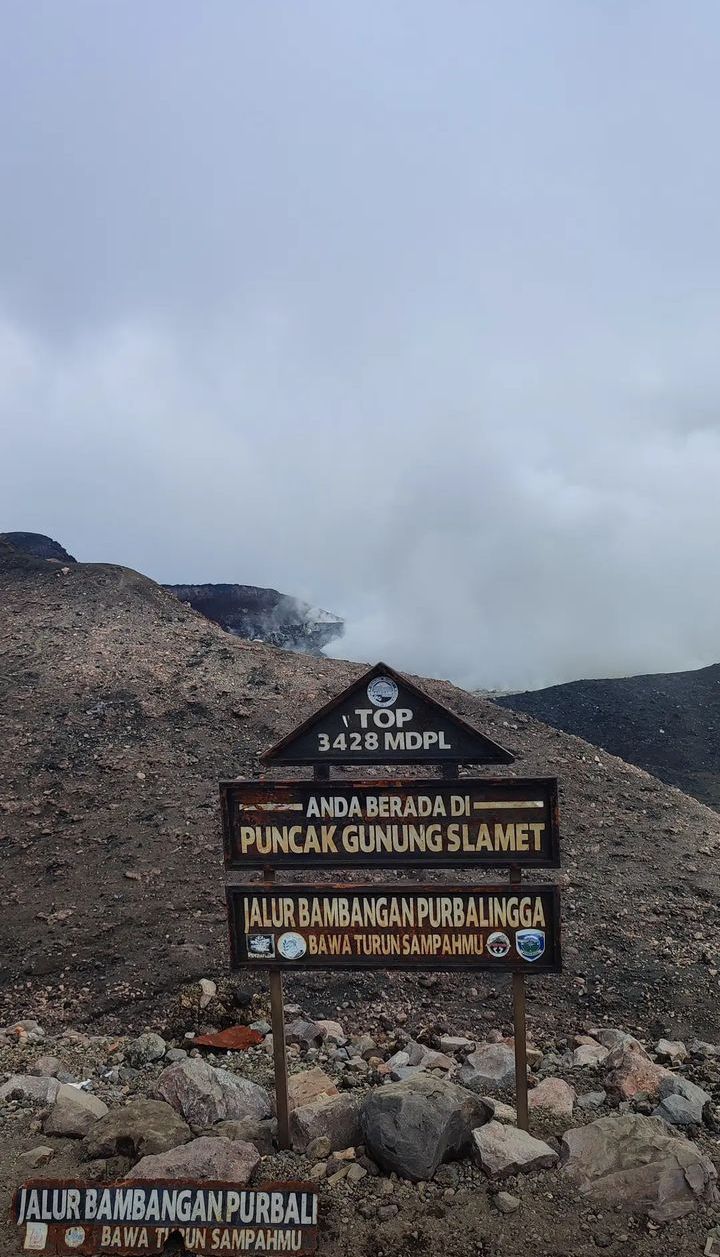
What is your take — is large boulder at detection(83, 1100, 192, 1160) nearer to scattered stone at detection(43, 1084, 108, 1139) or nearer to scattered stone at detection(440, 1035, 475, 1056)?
scattered stone at detection(43, 1084, 108, 1139)

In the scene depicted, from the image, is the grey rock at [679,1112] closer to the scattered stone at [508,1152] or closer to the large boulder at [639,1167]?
the large boulder at [639,1167]

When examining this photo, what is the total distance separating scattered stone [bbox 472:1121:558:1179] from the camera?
6719mm

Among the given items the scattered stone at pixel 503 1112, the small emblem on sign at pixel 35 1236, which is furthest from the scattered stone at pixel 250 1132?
the scattered stone at pixel 503 1112

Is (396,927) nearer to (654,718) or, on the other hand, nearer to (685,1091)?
(685,1091)

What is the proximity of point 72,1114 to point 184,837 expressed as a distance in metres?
10.7

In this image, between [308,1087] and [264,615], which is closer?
[308,1087]

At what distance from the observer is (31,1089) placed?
8.60 metres

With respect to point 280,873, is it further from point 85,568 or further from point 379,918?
point 85,568

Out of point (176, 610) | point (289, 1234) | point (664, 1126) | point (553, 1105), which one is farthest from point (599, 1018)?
point (176, 610)

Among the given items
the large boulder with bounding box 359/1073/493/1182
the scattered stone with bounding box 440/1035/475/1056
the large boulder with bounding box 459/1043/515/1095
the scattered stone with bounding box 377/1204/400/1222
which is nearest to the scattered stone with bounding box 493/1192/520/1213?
the large boulder with bounding box 359/1073/493/1182

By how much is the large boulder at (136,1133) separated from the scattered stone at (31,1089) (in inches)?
55.0

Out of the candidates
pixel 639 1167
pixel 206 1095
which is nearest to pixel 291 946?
pixel 206 1095

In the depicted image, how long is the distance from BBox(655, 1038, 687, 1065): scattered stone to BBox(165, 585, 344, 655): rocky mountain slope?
5024 cm

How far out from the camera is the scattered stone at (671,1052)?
10.1 metres
